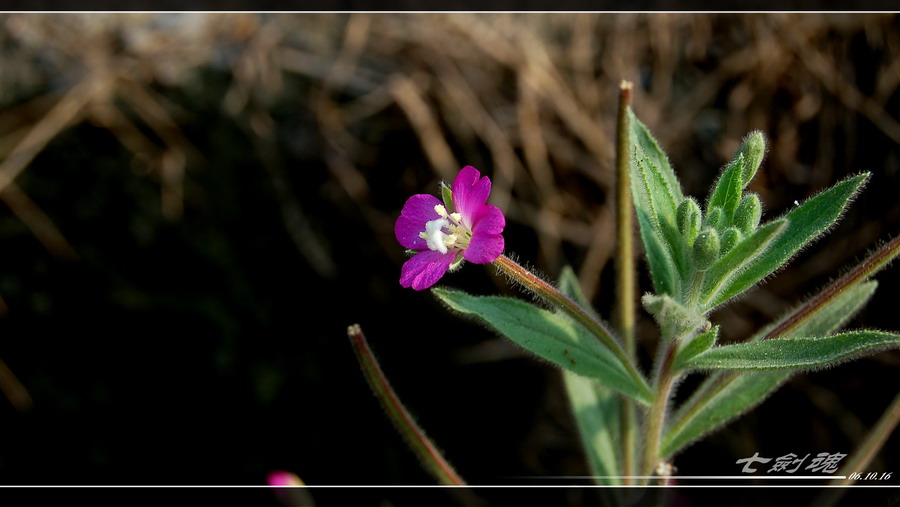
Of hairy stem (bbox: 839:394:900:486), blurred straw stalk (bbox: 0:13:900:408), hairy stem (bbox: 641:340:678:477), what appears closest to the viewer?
hairy stem (bbox: 641:340:678:477)

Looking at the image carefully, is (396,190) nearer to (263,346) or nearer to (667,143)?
(263,346)

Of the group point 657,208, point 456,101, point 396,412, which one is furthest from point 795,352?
point 456,101

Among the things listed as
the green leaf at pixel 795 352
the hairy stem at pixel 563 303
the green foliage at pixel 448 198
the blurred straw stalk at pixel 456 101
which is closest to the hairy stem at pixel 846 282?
the green leaf at pixel 795 352

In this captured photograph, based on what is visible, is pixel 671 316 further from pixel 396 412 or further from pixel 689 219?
pixel 396 412

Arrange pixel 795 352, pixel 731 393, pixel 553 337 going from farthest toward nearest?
pixel 731 393 < pixel 553 337 < pixel 795 352

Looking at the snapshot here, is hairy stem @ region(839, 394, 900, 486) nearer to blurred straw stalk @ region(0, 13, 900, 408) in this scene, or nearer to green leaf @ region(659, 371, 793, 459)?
green leaf @ region(659, 371, 793, 459)

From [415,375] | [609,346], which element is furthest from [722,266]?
[415,375]

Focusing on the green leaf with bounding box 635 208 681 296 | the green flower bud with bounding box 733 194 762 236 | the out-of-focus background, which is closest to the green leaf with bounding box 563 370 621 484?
the green leaf with bounding box 635 208 681 296
